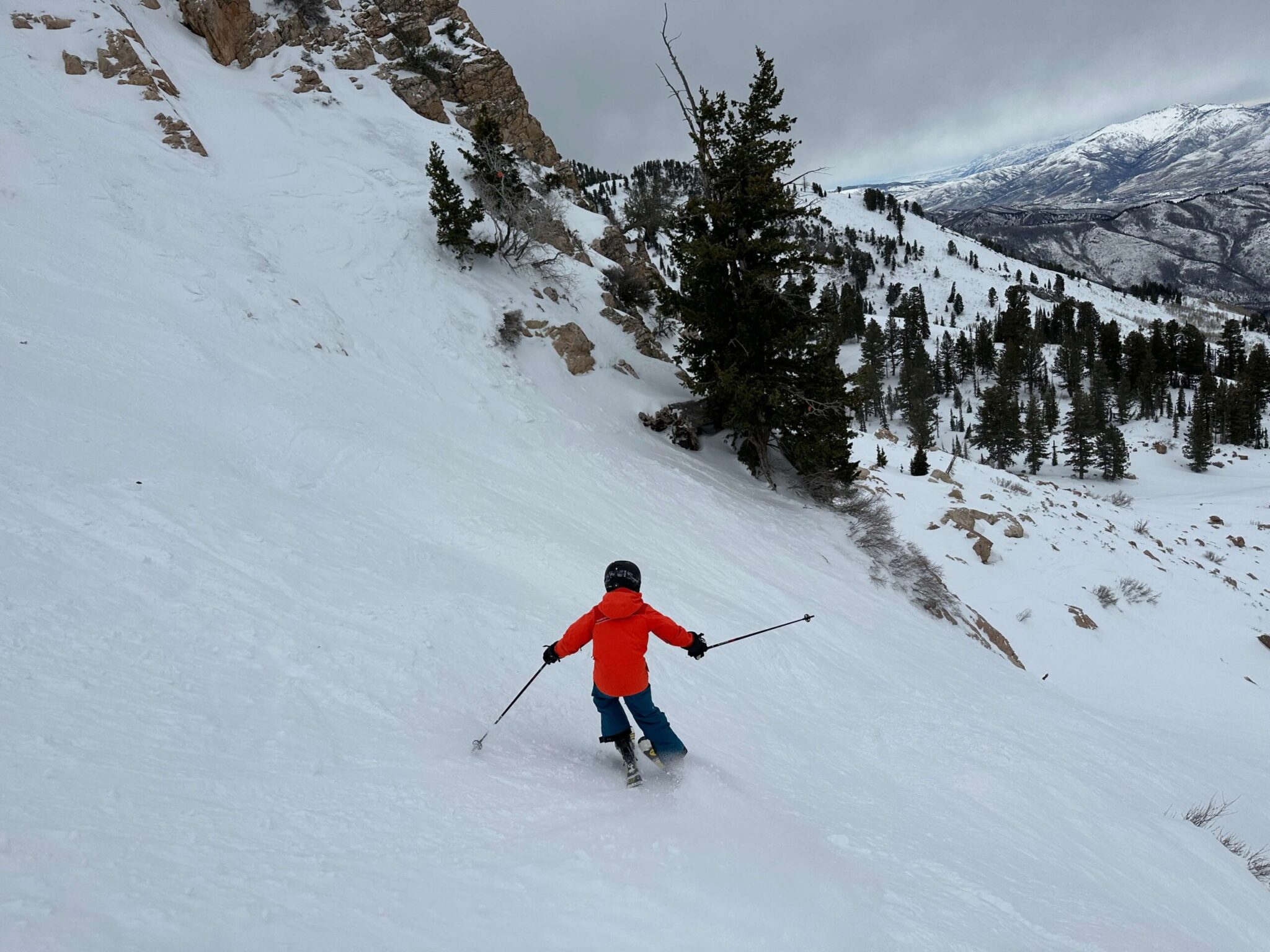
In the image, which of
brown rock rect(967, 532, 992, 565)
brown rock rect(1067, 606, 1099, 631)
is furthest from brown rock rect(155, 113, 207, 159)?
brown rock rect(1067, 606, 1099, 631)

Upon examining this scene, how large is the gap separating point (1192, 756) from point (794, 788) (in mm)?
10909

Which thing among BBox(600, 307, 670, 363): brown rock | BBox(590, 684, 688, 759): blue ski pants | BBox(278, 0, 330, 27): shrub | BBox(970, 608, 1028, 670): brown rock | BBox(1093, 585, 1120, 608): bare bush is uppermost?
BBox(278, 0, 330, 27): shrub

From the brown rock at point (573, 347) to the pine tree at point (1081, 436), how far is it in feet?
249

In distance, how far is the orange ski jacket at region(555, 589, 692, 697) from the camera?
4.33 metres

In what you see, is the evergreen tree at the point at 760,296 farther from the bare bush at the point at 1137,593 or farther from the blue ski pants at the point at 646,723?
the blue ski pants at the point at 646,723

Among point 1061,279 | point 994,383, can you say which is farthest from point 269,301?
point 1061,279

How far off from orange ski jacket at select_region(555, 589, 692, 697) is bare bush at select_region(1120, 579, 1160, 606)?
2314 centimetres

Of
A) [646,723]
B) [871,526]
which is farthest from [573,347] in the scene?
[646,723]

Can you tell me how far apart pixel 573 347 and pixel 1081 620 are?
18549mm

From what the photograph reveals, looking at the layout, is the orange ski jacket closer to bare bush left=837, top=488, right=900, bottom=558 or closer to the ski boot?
the ski boot

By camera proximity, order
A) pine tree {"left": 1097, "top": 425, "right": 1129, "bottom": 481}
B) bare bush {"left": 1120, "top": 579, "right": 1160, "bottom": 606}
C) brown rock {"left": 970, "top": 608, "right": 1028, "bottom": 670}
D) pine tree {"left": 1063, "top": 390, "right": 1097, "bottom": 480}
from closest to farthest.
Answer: brown rock {"left": 970, "top": 608, "right": 1028, "bottom": 670} → bare bush {"left": 1120, "top": 579, "right": 1160, "bottom": 606} → pine tree {"left": 1097, "top": 425, "right": 1129, "bottom": 481} → pine tree {"left": 1063, "top": 390, "right": 1097, "bottom": 480}

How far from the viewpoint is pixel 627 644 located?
4.35 meters

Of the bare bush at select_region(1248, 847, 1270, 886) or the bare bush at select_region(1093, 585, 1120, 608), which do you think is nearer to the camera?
the bare bush at select_region(1248, 847, 1270, 886)

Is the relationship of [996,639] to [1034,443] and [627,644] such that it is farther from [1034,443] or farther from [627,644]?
[1034,443]
